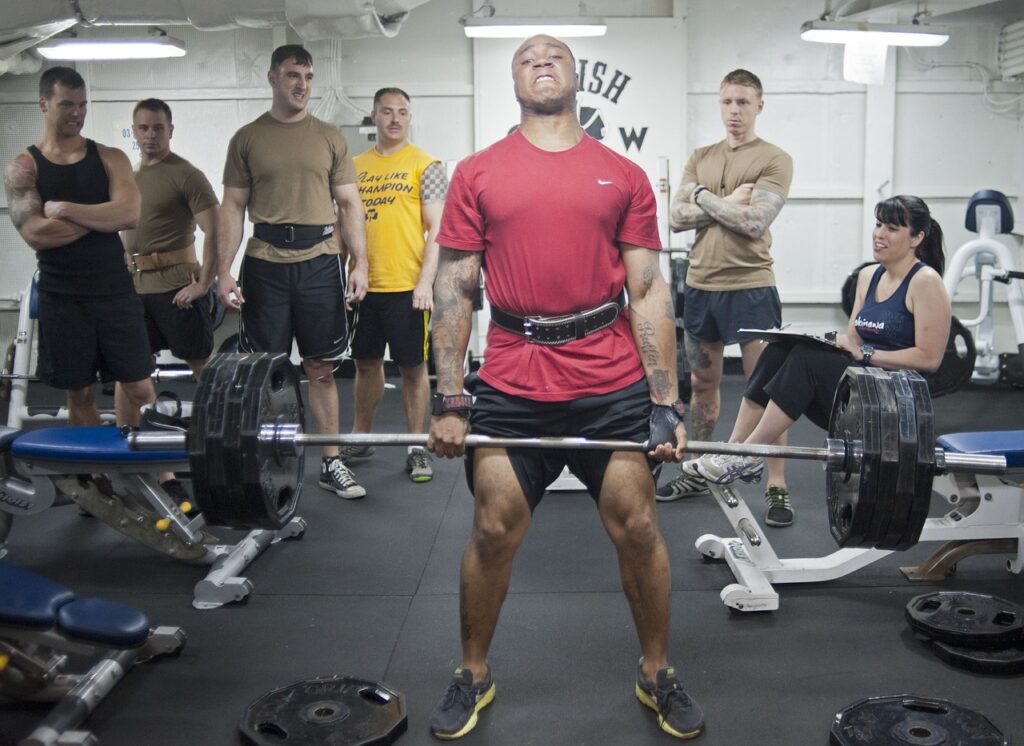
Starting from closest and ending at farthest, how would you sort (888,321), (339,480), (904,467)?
(904,467) → (888,321) → (339,480)

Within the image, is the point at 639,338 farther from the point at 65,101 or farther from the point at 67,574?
the point at 65,101

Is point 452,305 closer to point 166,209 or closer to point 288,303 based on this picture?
point 288,303

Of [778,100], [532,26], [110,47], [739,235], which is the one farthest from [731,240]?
[110,47]

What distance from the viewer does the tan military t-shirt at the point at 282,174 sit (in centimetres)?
329

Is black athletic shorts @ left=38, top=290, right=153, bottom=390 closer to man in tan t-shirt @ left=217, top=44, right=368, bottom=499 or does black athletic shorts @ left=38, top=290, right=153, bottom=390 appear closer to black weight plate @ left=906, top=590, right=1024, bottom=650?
man in tan t-shirt @ left=217, top=44, right=368, bottom=499

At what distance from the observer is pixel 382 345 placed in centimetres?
369

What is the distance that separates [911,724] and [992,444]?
857 mm

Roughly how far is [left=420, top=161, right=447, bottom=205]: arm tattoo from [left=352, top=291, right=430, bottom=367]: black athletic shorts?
0.34 meters

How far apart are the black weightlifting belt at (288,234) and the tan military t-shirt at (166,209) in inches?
14.9

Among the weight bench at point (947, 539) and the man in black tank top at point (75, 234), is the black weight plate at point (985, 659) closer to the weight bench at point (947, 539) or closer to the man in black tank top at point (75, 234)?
the weight bench at point (947, 539)

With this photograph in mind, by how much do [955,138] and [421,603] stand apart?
4.62 m

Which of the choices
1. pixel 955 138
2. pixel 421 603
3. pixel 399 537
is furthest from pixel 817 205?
pixel 421 603

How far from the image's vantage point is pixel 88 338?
10.2 ft

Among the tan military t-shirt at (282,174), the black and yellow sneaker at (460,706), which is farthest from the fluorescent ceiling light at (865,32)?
the black and yellow sneaker at (460,706)
